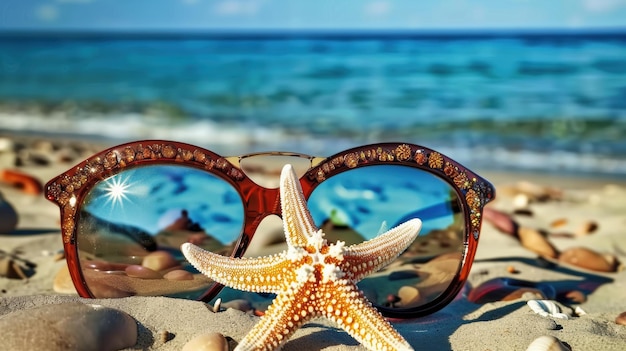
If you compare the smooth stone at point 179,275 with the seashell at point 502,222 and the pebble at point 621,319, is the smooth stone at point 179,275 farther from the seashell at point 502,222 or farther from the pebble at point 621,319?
the seashell at point 502,222

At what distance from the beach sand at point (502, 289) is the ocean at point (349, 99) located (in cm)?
172

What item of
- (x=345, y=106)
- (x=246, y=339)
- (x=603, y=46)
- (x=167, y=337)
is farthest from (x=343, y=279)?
(x=603, y=46)

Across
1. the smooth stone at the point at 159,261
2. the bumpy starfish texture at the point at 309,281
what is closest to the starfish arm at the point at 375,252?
the bumpy starfish texture at the point at 309,281

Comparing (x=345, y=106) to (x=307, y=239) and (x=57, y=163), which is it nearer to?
(x=57, y=163)

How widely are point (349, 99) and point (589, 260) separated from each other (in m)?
8.47

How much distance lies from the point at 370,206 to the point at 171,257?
0.92 meters

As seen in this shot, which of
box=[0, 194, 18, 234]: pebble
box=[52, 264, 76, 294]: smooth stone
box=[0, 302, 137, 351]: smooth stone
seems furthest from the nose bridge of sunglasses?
A: box=[0, 302, 137, 351]: smooth stone

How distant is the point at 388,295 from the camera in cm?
292

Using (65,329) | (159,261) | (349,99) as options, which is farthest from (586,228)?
(349,99)

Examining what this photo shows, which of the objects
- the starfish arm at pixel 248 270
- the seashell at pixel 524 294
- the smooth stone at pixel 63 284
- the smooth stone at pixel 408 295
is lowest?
the seashell at pixel 524 294

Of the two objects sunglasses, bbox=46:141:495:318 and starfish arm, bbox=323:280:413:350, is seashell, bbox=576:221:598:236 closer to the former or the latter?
sunglasses, bbox=46:141:495:318

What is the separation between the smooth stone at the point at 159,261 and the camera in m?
2.71

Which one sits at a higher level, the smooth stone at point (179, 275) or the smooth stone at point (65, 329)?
the smooth stone at point (65, 329)

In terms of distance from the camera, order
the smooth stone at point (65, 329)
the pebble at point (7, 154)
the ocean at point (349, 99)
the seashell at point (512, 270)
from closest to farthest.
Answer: the smooth stone at point (65, 329) < the seashell at point (512, 270) < the pebble at point (7, 154) < the ocean at point (349, 99)
